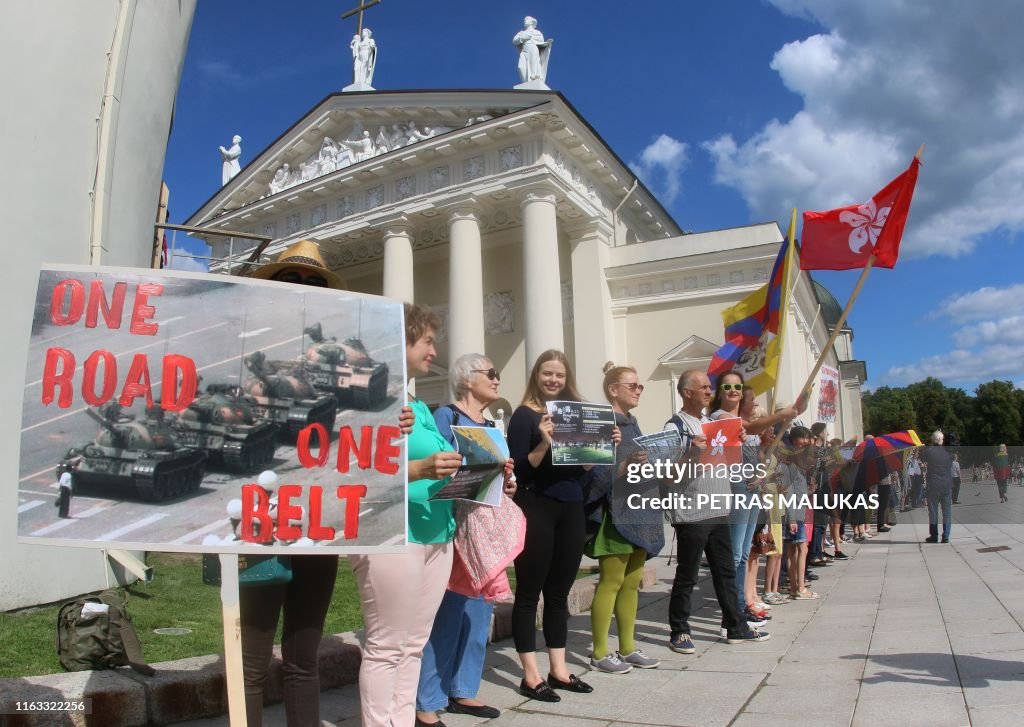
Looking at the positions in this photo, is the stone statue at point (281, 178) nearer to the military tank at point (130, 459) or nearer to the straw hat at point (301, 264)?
the straw hat at point (301, 264)

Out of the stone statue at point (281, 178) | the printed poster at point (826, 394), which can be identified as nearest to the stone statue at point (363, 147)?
the stone statue at point (281, 178)

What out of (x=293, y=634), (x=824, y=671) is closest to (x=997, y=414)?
(x=824, y=671)

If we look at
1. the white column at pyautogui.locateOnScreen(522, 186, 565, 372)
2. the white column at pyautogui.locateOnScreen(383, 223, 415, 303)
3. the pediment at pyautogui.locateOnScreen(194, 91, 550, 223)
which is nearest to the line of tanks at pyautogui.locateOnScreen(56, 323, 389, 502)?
the white column at pyautogui.locateOnScreen(522, 186, 565, 372)

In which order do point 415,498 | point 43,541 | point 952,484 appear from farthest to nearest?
point 952,484, point 415,498, point 43,541

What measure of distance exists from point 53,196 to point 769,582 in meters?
7.44

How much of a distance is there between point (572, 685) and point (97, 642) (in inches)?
95.7

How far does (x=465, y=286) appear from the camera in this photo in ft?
67.7

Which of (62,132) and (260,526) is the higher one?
(62,132)

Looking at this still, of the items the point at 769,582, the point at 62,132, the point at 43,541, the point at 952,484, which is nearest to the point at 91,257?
the point at 62,132

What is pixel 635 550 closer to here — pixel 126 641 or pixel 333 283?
pixel 333 283

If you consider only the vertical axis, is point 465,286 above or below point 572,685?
above

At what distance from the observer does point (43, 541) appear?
210 cm

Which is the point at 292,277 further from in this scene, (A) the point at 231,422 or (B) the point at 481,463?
(B) the point at 481,463

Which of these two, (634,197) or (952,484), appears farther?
(634,197)
